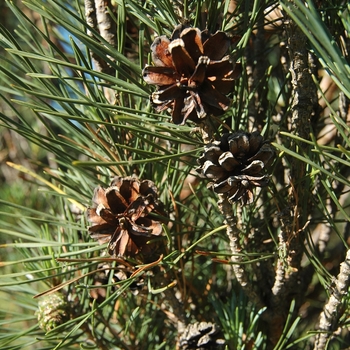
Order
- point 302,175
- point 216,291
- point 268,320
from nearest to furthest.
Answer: point 302,175 → point 268,320 → point 216,291

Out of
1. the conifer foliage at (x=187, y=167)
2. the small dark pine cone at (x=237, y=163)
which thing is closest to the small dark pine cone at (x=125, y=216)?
the conifer foliage at (x=187, y=167)

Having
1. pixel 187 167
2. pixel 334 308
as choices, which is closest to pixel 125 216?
pixel 187 167

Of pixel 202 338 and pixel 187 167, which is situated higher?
pixel 187 167

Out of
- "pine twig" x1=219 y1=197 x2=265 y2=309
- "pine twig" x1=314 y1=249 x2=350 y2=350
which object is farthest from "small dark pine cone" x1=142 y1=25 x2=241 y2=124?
"pine twig" x1=314 y1=249 x2=350 y2=350

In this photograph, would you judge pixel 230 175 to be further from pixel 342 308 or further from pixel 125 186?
pixel 342 308

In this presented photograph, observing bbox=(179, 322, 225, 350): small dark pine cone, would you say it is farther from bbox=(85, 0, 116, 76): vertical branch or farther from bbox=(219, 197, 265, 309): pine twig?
bbox=(85, 0, 116, 76): vertical branch

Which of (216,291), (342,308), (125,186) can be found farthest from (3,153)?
(342,308)

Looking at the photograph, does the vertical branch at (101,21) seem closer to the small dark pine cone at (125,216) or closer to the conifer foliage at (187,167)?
the conifer foliage at (187,167)

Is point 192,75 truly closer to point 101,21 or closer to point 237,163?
point 237,163
